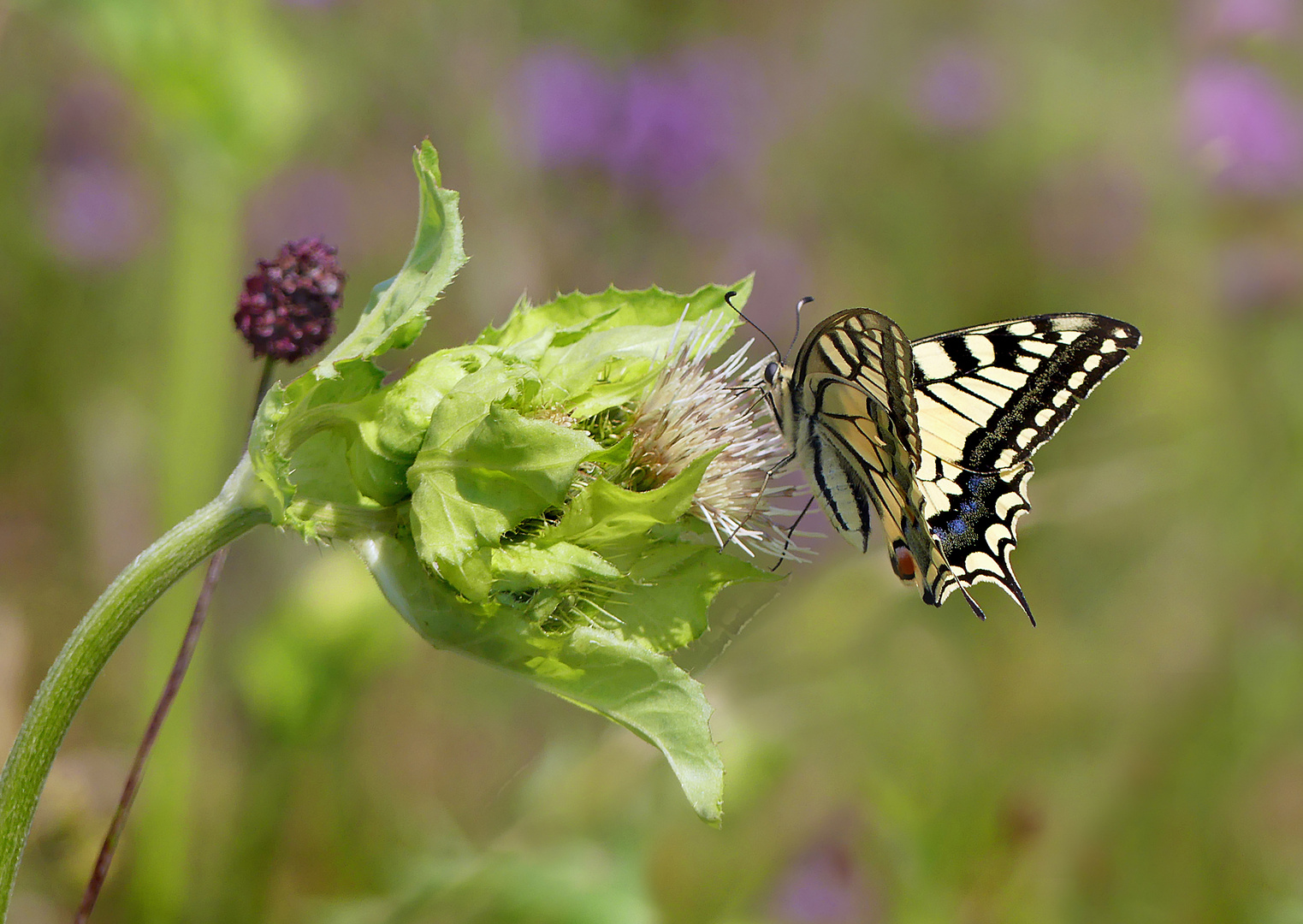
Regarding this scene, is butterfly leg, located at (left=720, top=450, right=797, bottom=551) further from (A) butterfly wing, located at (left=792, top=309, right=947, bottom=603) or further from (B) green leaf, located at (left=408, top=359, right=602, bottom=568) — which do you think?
(B) green leaf, located at (left=408, top=359, right=602, bottom=568)

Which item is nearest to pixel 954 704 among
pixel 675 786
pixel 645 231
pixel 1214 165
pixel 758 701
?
pixel 758 701

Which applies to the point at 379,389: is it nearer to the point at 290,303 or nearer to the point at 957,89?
the point at 290,303

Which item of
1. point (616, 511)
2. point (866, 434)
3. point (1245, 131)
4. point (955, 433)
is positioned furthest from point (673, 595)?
point (1245, 131)

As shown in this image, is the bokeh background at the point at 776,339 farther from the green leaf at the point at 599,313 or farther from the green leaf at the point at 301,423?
the green leaf at the point at 301,423

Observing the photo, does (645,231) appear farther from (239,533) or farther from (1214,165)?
(239,533)

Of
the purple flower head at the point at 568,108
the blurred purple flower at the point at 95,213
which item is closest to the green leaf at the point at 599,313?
the purple flower head at the point at 568,108
